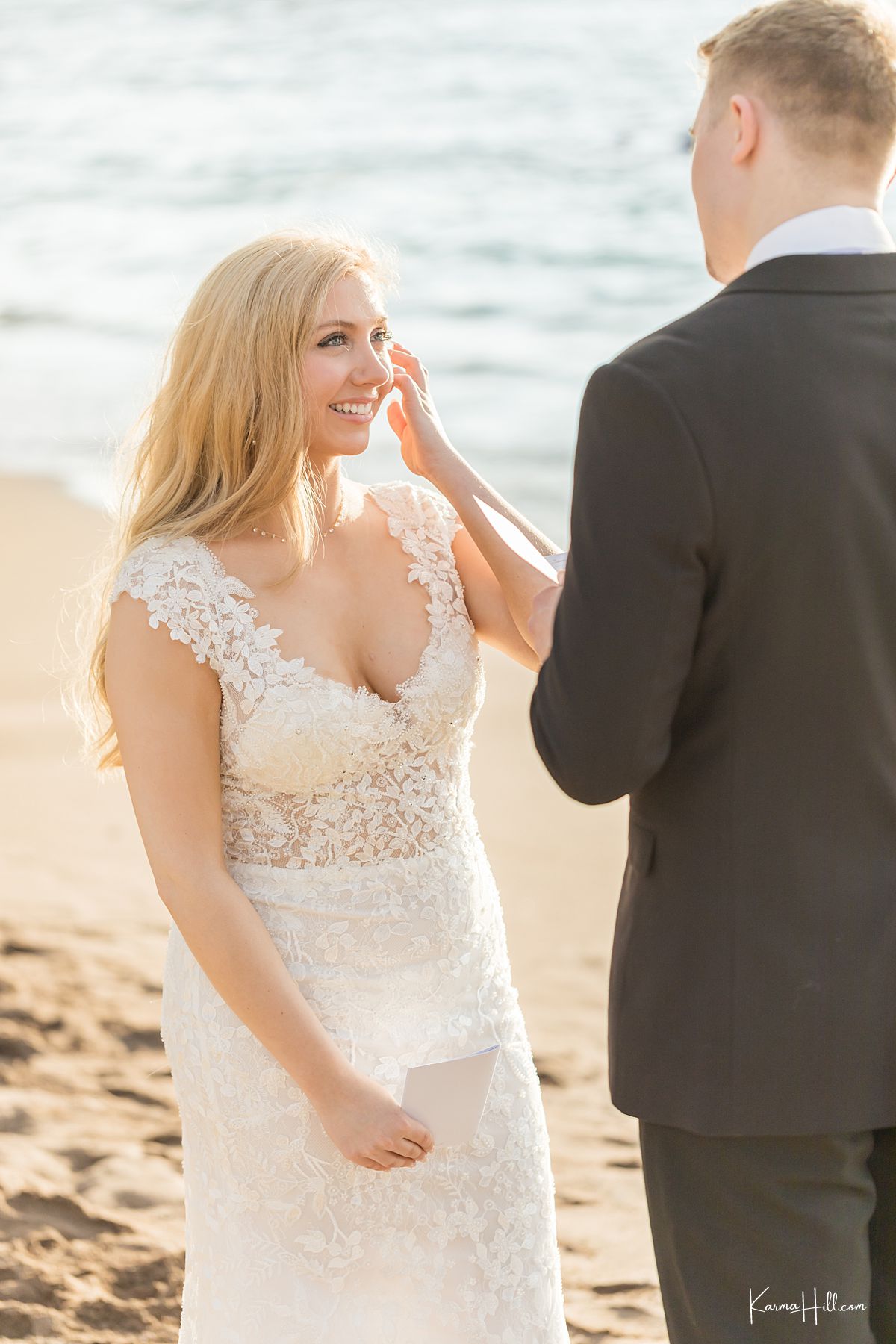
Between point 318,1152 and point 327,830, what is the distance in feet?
1.72

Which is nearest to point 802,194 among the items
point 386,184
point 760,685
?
point 760,685

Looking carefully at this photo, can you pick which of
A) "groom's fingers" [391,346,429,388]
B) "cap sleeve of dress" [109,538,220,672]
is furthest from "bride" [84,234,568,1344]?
"groom's fingers" [391,346,429,388]

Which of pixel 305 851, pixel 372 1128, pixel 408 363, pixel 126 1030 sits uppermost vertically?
pixel 408 363

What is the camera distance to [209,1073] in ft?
8.55

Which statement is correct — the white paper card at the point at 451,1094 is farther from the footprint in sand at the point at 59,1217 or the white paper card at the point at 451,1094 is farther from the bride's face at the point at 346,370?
the footprint in sand at the point at 59,1217

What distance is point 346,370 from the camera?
2.65 metres

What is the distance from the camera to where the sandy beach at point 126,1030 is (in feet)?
11.8

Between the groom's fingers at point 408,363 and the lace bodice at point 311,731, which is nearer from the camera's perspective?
the lace bodice at point 311,731

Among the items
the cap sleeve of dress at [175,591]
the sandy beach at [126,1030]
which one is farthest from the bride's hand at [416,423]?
the sandy beach at [126,1030]

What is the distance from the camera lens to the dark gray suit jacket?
1870mm

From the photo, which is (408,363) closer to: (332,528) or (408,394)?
(408,394)

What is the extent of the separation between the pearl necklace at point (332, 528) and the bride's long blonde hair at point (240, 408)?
19mm

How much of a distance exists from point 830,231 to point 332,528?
112 cm

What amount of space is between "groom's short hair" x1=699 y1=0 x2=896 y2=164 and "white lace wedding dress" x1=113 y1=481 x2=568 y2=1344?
1.10 m
